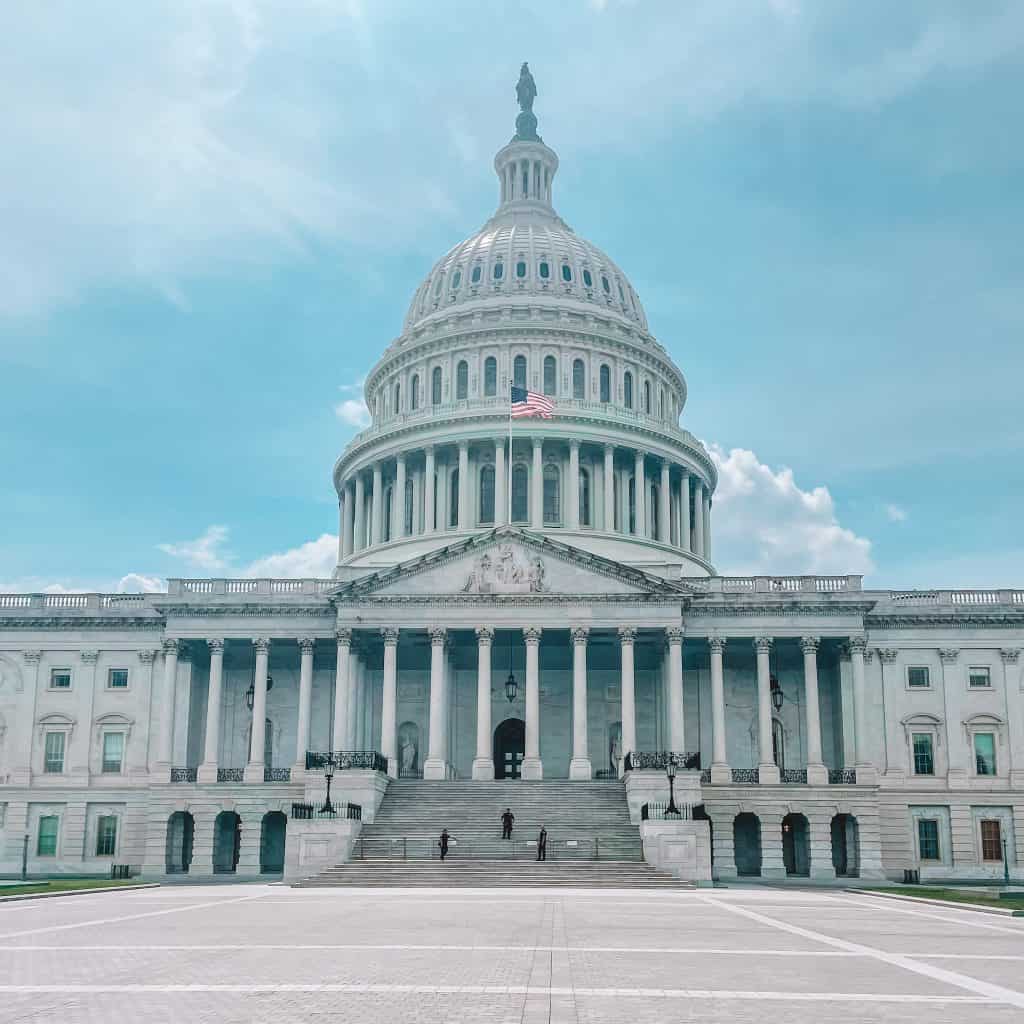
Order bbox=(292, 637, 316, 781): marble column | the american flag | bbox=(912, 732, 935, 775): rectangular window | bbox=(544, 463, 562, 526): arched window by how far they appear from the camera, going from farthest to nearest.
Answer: bbox=(544, 463, 562, 526): arched window, the american flag, bbox=(912, 732, 935, 775): rectangular window, bbox=(292, 637, 316, 781): marble column

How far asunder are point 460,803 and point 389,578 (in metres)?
13.3

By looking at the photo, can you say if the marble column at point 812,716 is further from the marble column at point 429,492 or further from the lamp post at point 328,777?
the marble column at point 429,492

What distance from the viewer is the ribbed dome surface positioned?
9681cm

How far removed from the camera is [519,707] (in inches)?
2931

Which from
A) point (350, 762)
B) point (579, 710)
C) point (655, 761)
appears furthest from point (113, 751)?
point (655, 761)

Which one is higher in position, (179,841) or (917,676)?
(917,676)

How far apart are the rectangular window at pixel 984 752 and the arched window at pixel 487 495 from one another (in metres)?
32.5

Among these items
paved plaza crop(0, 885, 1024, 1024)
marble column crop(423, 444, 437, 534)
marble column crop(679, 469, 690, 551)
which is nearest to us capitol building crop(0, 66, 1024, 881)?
marble column crop(423, 444, 437, 534)

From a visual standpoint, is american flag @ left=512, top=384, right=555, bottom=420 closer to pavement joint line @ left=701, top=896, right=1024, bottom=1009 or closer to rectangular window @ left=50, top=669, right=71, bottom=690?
rectangular window @ left=50, top=669, right=71, bottom=690

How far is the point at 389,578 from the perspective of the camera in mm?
67938

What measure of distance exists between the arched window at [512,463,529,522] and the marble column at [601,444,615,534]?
201 inches

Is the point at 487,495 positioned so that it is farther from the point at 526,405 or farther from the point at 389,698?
the point at 389,698

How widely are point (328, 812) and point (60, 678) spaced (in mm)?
27276

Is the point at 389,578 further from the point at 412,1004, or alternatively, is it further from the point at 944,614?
the point at 412,1004
